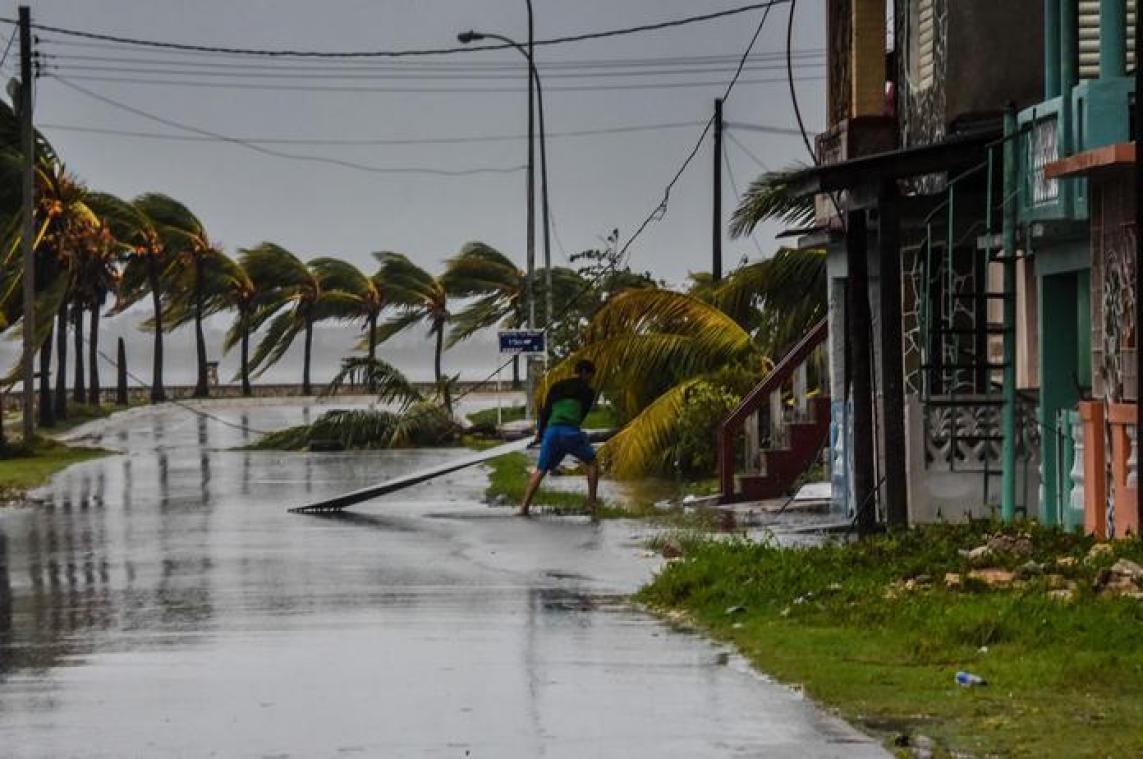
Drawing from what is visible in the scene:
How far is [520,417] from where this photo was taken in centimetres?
6719

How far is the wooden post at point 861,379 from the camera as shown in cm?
2141

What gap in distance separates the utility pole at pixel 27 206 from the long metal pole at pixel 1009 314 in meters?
30.9

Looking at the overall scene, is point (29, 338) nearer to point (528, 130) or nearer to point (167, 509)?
point (528, 130)

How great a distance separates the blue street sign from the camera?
53.7 meters

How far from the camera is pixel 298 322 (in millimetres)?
105188

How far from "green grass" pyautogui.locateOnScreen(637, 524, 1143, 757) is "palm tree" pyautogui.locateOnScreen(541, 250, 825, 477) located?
1654 centimetres

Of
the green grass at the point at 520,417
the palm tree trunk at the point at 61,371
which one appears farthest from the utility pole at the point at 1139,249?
the palm tree trunk at the point at 61,371

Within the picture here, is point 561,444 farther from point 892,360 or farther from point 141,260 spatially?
point 141,260

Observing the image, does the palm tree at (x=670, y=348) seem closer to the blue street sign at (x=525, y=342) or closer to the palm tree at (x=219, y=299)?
the blue street sign at (x=525, y=342)

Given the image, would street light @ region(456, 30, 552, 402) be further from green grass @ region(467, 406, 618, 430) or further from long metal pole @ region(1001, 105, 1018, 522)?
long metal pole @ region(1001, 105, 1018, 522)

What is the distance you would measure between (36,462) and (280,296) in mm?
58569

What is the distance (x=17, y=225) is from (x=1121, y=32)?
3962 centimetres

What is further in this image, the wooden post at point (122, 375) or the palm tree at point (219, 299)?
the palm tree at point (219, 299)

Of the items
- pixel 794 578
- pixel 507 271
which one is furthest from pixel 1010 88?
pixel 507 271
